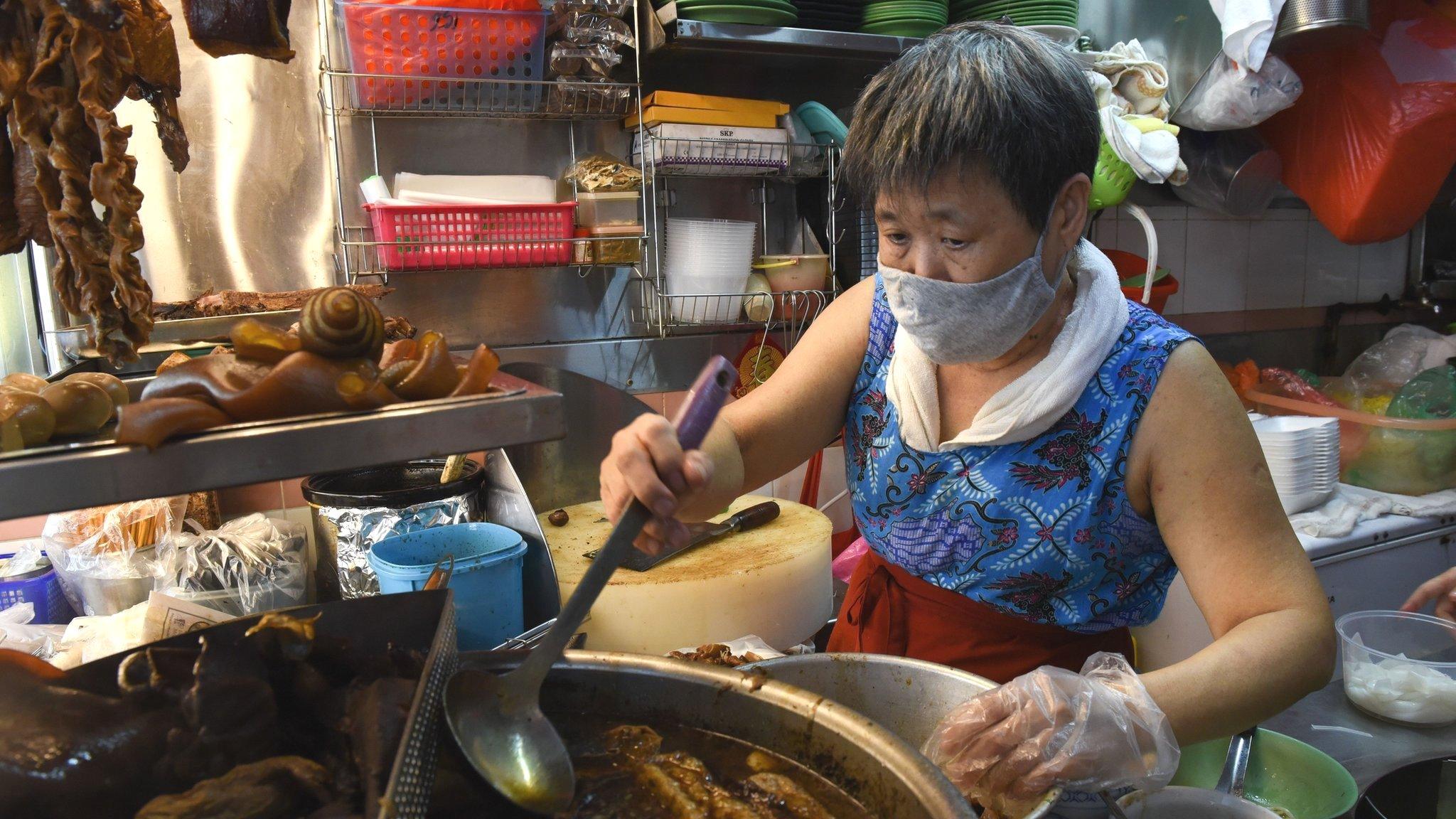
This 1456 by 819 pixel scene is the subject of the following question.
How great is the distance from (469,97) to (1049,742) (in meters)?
2.19

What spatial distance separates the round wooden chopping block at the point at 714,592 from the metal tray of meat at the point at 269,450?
118cm

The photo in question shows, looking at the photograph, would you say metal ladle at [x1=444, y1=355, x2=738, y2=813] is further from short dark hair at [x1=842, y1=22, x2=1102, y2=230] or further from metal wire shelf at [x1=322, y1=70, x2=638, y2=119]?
metal wire shelf at [x1=322, y1=70, x2=638, y2=119]

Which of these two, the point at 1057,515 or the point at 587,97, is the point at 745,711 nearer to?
the point at 1057,515

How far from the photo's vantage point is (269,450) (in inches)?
25.0

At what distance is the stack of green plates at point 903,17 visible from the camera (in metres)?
2.76

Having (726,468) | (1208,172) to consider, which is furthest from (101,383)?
(1208,172)

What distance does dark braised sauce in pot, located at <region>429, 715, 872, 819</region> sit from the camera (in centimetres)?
86

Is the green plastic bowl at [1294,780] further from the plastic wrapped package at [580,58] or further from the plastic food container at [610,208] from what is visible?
the plastic wrapped package at [580,58]

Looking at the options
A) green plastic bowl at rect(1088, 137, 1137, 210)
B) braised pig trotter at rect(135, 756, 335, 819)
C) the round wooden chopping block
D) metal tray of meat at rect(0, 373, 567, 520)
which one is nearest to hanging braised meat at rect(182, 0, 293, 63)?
metal tray of meat at rect(0, 373, 567, 520)

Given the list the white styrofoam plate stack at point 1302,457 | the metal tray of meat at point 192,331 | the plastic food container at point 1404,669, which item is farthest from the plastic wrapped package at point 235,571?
the white styrofoam plate stack at point 1302,457

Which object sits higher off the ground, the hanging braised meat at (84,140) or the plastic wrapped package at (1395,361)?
the hanging braised meat at (84,140)

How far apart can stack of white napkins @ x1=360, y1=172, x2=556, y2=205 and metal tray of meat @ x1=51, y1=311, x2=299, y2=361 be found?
1.96 feet

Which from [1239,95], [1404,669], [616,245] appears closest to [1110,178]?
[1239,95]

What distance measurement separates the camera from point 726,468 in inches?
60.7
